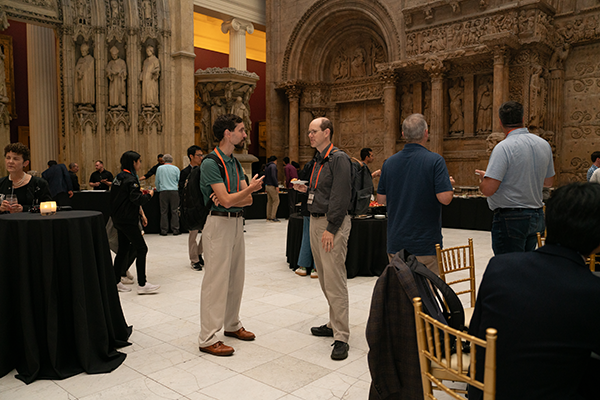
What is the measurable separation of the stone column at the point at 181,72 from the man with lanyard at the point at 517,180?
11.0 m

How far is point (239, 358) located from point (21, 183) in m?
2.39

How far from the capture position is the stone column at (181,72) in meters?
13.1

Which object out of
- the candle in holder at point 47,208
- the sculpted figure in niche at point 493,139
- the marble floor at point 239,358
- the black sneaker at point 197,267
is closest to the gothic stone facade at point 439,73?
the sculpted figure in niche at point 493,139

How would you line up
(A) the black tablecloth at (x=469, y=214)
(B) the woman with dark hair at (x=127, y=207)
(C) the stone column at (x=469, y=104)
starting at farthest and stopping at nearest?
(C) the stone column at (x=469, y=104), (A) the black tablecloth at (x=469, y=214), (B) the woman with dark hair at (x=127, y=207)

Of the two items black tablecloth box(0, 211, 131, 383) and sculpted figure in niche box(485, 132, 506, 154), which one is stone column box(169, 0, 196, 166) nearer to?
sculpted figure in niche box(485, 132, 506, 154)

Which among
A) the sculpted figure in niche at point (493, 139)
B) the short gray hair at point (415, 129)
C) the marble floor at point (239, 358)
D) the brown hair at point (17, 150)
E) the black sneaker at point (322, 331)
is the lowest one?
the marble floor at point (239, 358)

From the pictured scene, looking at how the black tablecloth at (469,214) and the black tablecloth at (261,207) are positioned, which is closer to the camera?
the black tablecloth at (469,214)

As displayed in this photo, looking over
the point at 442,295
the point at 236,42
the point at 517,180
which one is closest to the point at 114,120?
the point at 236,42

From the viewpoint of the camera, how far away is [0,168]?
35.7 ft

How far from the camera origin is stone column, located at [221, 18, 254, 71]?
1599cm

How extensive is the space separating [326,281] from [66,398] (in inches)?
74.5

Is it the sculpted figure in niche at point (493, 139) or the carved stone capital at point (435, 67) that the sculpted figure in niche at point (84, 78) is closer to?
the carved stone capital at point (435, 67)

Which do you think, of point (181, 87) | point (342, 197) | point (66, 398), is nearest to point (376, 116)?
point (181, 87)

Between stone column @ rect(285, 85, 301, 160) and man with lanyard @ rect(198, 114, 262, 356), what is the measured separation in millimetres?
13227
